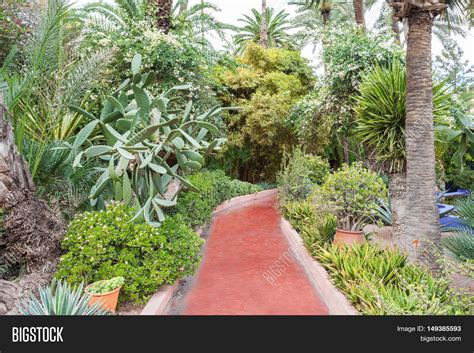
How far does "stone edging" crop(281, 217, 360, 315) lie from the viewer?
423 cm

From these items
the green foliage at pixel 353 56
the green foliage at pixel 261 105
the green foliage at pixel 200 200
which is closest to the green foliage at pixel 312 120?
the green foliage at pixel 353 56

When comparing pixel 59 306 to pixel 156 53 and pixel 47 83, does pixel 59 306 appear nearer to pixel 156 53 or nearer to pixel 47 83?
pixel 47 83

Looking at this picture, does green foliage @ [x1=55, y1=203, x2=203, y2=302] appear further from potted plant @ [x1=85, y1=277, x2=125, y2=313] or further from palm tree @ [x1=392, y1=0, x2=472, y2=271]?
palm tree @ [x1=392, y1=0, x2=472, y2=271]

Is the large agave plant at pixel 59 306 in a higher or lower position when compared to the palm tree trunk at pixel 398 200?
lower

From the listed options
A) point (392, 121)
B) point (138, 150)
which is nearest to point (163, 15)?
point (138, 150)

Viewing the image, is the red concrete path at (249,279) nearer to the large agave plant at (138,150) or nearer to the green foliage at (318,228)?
the green foliage at (318,228)

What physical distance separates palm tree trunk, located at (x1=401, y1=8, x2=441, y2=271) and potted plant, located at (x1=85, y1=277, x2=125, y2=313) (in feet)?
12.8

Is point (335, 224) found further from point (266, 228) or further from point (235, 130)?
Answer: point (235, 130)

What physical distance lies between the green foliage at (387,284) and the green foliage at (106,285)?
284cm

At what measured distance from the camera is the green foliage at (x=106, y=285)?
13.0 ft

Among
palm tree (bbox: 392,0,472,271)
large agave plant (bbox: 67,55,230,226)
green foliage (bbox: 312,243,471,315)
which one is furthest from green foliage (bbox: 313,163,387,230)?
large agave plant (bbox: 67,55,230,226)

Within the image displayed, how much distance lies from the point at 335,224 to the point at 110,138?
456 cm

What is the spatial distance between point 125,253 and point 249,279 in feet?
7.12

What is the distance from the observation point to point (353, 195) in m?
6.19
